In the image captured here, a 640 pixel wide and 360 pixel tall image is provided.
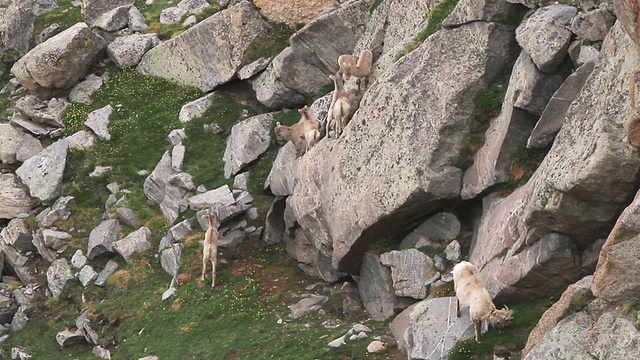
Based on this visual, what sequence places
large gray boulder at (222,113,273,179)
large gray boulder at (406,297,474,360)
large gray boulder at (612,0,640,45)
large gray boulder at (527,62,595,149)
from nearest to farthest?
large gray boulder at (612,0,640,45)
large gray boulder at (406,297,474,360)
large gray boulder at (527,62,595,149)
large gray boulder at (222,113,273,179)

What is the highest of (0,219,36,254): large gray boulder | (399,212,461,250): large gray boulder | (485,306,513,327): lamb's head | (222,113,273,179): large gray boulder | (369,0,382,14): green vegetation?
(369,0,382,14): green vegetation

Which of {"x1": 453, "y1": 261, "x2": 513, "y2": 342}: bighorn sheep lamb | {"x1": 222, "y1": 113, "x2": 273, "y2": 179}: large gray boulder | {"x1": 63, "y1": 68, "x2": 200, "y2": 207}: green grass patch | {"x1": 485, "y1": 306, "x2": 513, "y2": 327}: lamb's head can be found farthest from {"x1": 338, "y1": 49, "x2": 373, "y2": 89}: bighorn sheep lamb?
{"x1": 485, "y1": 306, "x2": 513, "y2": 327}: lamb's head

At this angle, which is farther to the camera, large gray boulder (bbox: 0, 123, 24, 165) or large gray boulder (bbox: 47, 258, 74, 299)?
large gray boulder (bbox: 0, 123, 24, 165)

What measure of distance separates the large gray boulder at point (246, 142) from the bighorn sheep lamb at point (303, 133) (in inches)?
84.7

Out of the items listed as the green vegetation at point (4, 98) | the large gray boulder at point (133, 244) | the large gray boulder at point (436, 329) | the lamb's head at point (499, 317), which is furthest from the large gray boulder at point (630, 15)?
the green vegetation at point (4, 98)

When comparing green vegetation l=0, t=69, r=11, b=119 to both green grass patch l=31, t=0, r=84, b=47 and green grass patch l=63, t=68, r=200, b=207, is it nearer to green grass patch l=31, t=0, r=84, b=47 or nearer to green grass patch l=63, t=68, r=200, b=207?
green grass patch l=31, t=0, r=84, b=47

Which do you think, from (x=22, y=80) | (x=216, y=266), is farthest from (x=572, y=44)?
(x=22, y=80)

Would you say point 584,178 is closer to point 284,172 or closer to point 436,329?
point 436,329

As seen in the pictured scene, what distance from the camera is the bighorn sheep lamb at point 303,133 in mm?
43406

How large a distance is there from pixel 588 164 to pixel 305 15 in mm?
34122

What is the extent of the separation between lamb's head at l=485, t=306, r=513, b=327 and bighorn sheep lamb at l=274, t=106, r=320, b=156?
17603 millimetres

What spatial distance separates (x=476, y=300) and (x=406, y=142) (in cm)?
1077

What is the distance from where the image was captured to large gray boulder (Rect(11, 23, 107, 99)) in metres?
61.2

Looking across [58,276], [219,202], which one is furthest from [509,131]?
[58,276]
